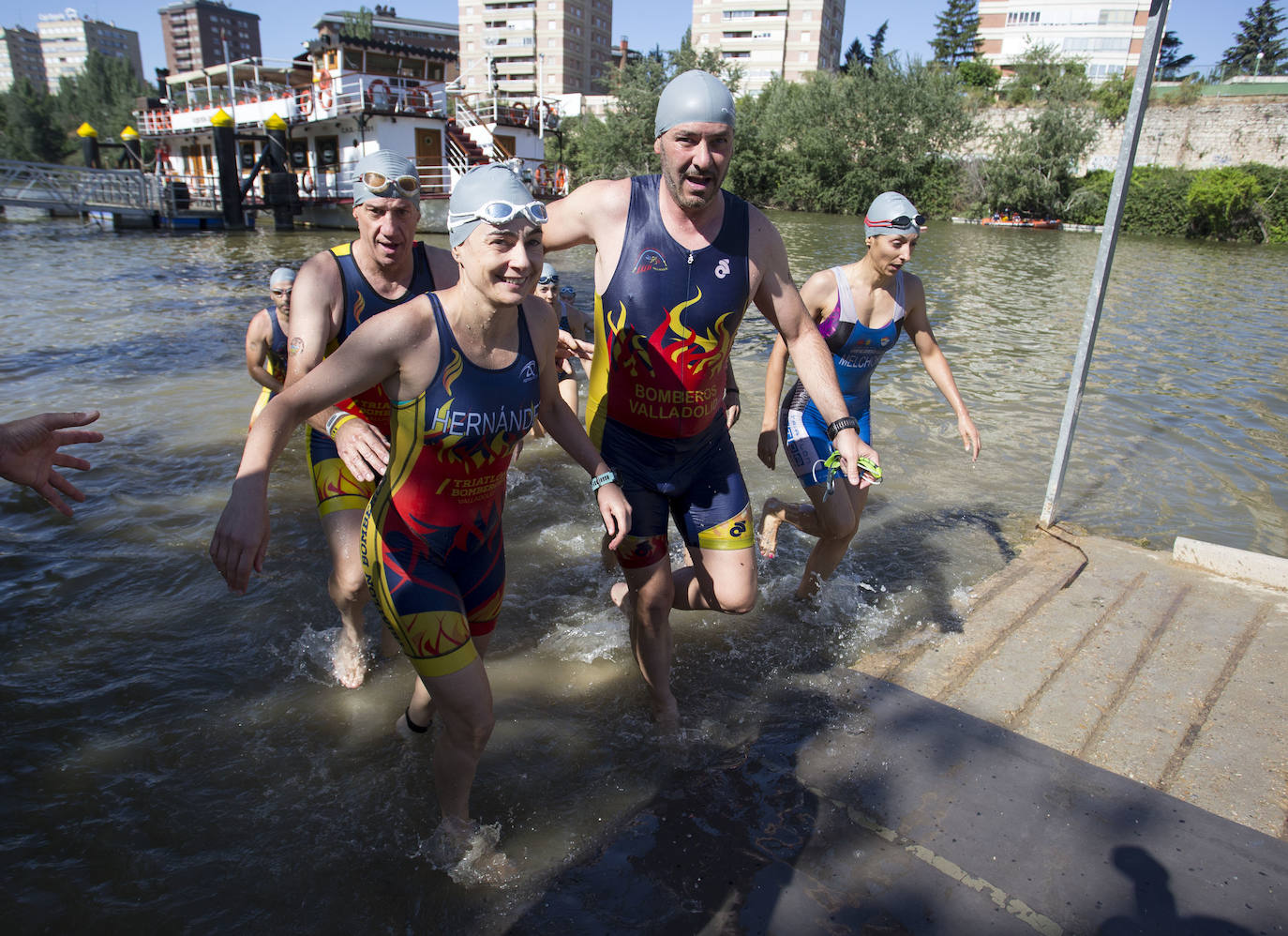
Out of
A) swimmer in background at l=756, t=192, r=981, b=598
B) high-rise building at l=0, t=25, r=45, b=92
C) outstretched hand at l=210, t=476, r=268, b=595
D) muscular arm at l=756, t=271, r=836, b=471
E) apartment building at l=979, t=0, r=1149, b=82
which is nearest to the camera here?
outstretched hand at l=210, t=476, r=268, b=595

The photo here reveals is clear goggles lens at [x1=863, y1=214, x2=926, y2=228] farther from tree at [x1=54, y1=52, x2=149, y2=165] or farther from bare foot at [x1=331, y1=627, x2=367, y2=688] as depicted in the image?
tree at [x1=54, y1=52, x2=149, y2=165]

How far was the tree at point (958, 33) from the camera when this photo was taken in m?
81.7

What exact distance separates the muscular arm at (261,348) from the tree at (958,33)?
91.4m

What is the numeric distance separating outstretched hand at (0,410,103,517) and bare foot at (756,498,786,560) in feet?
12.0

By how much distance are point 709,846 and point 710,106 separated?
262cm

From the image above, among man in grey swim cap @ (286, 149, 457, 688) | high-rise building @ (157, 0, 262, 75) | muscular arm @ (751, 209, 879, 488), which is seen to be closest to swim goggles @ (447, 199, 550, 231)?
muscular arm @ (751, 209, 879, 488)

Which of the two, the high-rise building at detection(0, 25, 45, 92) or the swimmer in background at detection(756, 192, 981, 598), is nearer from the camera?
the swimmer in background at detection(756, 192, 981, 598)

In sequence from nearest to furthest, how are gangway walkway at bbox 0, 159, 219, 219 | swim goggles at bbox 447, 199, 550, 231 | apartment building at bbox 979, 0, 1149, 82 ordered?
swim goggles at bbox 447, 199, 550, 231 → gangway walkway at bbox 0, 159, 219, 219 → apartment building at bbox 979, 0, 1149, 82

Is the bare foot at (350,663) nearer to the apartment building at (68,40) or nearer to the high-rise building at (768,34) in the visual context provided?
the high-rise building at (768,34)

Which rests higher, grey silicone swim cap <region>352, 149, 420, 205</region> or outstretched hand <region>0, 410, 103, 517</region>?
grey silicone swim cap <region>352, 149, 420, 205</region>

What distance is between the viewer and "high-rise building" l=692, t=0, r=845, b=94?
85.1 m

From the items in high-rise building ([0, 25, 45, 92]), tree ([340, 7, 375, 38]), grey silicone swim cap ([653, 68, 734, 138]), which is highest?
high-rise building ([0, 25, 45, 92])

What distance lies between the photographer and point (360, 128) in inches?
1213

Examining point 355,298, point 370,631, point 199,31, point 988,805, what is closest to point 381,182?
point 355,298
